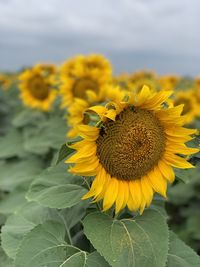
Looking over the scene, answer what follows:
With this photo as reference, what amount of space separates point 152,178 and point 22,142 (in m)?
3.09

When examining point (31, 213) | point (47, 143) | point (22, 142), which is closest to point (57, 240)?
point (31, 213)

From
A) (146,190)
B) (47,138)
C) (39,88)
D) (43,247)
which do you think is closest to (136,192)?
(146,190)

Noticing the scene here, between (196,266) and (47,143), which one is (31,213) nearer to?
(196,266)

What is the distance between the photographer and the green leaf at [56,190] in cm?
210

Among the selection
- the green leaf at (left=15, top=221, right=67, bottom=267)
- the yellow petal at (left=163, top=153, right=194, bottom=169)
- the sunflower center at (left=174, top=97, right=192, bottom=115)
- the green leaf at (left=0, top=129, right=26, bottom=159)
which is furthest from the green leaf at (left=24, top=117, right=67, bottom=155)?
the yellow petal at (left=163, top=153, right=194, bottom=169)

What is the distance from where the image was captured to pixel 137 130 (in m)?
2.01

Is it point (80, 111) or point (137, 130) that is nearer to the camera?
point (137, 130)

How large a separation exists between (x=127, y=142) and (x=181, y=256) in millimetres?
496

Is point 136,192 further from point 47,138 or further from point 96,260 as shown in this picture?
point 47,138

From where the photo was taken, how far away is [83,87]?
491 cm

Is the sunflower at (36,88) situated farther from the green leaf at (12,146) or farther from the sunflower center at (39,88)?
the green leaf at (12,146)

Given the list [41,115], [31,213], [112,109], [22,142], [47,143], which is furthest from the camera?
[41,115]

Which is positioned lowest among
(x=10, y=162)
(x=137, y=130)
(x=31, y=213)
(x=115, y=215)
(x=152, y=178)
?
(x=10, y=162)

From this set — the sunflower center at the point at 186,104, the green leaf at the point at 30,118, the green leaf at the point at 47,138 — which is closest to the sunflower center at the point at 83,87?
the green leaf at the point at 47,138
